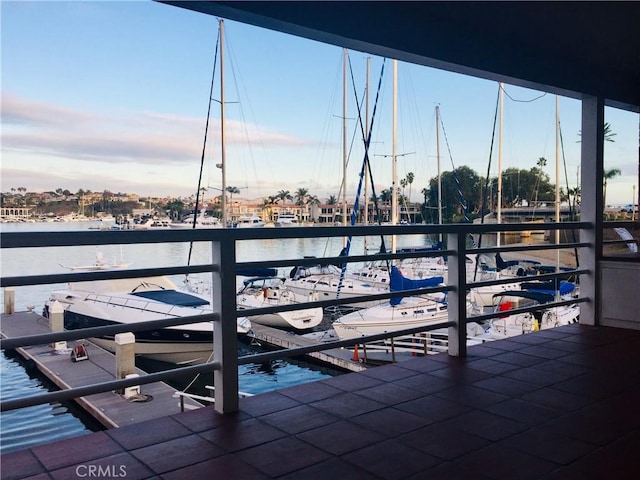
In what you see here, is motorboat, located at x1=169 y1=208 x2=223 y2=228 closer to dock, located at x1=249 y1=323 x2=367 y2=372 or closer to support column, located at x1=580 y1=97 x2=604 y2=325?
Result: dock, located at x1=249 y1=323 x2=367 y2=372

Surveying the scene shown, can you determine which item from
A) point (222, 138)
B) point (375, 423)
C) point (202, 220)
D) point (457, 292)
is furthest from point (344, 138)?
point (375, 423)

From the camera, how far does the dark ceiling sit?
280 centimetres

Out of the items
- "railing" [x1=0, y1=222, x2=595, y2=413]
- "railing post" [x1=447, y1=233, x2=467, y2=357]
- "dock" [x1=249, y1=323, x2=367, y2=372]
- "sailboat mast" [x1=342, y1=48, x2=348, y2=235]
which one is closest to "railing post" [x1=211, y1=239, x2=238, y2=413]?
"railing" [x1=0, y1=222, x2=595, y2=413]

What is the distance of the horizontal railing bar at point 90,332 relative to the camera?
2.01 metres

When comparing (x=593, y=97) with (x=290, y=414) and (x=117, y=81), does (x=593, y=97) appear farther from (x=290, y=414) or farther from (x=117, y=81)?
(x=117, y=81)

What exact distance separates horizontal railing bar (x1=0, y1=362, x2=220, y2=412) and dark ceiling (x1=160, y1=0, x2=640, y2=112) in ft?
5.64

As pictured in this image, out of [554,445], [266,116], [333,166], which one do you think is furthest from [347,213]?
[554,445]

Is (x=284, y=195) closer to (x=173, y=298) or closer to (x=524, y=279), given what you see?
(x=173, y=298)

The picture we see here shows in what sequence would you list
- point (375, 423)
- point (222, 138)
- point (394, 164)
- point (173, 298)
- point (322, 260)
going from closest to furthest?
point (375, 423) → point (322, 260) → point (173, 298) → point (222, 138) → point (394, 164)

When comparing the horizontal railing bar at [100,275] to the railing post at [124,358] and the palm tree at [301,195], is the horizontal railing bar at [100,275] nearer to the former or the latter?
the railing post at [124,358]

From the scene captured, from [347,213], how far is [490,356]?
11.9 m

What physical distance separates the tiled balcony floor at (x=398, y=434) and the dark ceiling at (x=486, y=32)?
1.99 m

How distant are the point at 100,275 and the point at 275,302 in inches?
490

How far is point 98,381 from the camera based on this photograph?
896 cm
